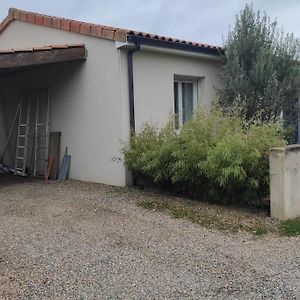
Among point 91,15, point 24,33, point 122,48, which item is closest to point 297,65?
point 122,48

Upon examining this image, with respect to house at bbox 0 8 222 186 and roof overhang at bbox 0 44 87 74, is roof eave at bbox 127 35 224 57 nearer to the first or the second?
house at bbox 0 8 222 186

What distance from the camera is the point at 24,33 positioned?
11.5 m

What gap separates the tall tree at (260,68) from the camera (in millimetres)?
10039

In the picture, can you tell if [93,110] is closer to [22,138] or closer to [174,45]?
[174,45]

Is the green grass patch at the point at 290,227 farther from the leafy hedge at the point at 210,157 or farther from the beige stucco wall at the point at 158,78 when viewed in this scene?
the beige stucco wall at the point at 158,78

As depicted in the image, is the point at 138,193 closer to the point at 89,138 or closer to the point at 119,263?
the point at 89,138

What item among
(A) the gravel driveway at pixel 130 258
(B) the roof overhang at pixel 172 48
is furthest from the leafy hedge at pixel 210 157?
(B) the roof overhang at pixel 172 48

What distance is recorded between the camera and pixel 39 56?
8492 millimetres

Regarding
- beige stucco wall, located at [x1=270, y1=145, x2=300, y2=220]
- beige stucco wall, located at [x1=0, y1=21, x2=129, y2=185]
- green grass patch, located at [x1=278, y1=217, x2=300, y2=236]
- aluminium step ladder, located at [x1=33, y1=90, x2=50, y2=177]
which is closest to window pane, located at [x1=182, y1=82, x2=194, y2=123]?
beige stucco wall, located at [x1=0, y1=21, x2=129, y2=185]

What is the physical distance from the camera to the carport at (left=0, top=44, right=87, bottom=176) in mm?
9984

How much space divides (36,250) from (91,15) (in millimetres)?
9590

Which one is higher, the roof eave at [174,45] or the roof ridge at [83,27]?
the roof ridge at [83,27]

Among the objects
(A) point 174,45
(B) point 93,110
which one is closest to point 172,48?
(A) point 174,45

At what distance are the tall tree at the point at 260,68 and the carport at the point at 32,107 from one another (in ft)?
11.8
